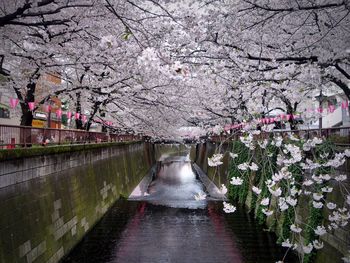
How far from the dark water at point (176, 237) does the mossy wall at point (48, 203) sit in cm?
100

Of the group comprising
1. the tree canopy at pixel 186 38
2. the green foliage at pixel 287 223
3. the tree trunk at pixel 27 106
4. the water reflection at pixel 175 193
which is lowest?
the water reflection at pixel 175 193

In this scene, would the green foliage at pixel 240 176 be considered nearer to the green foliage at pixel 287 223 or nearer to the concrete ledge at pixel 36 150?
the green foliage at pixel 287 223

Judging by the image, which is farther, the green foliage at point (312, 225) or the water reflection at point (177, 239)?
the water reflection at point (177, 239)

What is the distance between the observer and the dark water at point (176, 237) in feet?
44.9

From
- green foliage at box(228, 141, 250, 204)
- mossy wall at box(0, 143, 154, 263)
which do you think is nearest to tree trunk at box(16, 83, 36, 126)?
mossy wall at box(0, 143, 154, 263)

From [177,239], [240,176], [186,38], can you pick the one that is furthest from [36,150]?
[240,176]

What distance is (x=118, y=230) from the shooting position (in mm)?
17516

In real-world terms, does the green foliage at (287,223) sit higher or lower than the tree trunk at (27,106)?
lower

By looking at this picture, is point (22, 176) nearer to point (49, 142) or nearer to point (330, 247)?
point (49, 142)

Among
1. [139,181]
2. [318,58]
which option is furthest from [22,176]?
[139,181]

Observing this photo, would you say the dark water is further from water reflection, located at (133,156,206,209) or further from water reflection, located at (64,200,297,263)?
water reflection, located at (133,156,206,209)

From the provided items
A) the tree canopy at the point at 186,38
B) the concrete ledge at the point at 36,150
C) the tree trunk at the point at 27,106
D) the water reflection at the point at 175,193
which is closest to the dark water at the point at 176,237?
the water reflection at the point at 175,193

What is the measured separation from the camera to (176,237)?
16.1 m

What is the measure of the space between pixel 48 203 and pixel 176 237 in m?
6.44
